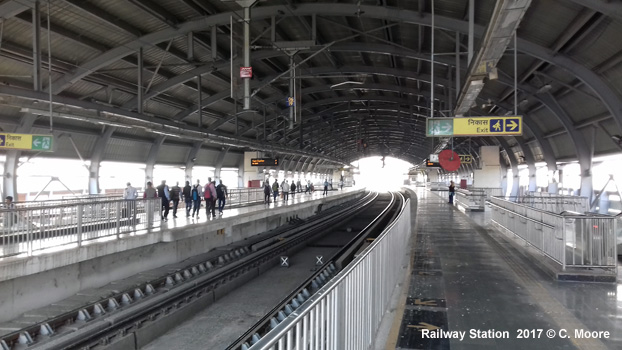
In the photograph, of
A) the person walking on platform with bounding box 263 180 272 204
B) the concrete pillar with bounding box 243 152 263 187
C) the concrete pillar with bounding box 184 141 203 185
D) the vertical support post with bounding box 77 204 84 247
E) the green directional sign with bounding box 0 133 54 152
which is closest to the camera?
the vertical support post with bounding box 77 204 84 247

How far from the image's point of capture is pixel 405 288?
7672mm

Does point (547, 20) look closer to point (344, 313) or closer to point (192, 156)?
point (344, 313)

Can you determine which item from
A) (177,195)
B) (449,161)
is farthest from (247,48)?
(449,161)

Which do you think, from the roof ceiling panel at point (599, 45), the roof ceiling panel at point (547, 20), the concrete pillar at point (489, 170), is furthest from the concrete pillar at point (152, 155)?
the roof ceiling panel at point (599, 45)

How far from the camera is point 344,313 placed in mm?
3834

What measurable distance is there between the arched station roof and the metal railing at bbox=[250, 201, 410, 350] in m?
5.12

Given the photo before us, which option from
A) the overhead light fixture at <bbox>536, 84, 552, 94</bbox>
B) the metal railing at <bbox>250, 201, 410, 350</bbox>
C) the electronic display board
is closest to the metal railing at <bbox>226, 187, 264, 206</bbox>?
the electronic display board

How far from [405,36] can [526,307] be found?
17143 millimetres

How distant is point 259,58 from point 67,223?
45.3 feet

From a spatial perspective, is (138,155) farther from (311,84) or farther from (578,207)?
(578,207)

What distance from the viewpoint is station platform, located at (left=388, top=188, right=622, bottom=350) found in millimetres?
5285

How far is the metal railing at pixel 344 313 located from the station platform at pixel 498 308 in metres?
0.60

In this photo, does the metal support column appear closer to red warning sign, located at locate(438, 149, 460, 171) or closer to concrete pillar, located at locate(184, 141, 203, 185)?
red warning sign, located at locate(438, 149, 460, 171)

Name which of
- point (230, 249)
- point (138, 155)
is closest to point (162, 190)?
point (230, 249)
